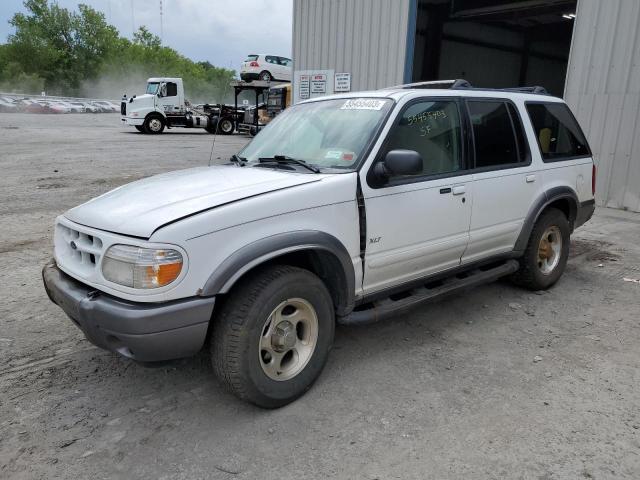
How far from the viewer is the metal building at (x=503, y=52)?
8.94 metres

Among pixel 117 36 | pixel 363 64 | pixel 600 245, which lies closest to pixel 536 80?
pixel 363 64

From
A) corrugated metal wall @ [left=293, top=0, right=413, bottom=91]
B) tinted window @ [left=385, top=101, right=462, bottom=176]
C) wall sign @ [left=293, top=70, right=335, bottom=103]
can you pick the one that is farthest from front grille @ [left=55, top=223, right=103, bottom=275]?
wall sign @ [left=293, top=70, right=335, bottom=103]

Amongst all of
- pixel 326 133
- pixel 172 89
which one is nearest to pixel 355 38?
pixel 326 133

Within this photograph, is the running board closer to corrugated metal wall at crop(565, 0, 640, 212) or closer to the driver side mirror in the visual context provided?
the driver side mirror

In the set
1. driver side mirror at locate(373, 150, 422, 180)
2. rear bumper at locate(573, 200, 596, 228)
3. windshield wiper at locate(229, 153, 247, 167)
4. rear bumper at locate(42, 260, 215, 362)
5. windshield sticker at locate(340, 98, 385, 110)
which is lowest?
rear bumper at locate(42, 260, 215, 362)

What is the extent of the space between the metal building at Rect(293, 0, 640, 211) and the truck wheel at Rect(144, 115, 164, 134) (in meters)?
13.0

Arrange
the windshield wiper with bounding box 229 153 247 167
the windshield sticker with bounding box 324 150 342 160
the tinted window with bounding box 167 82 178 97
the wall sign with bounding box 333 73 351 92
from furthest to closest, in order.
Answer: the tinted window with bounding box 167 82 178 97, the wall sign with bounding box 333 73 351 92, the windshield wiper with bounding box 229 153 247 167, the windshield sticker with bounding box 324 150 342 160

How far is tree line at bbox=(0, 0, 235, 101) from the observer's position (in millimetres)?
65250

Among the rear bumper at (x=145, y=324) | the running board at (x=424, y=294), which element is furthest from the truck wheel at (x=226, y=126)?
the rear bumper at (x=145, y=324)

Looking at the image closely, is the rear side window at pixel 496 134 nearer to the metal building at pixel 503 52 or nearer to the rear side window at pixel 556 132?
the rear side window at pixel 556 132

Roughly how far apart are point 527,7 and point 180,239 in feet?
56.4

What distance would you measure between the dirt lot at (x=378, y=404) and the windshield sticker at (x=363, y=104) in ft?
5.76

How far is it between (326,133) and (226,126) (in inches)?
996

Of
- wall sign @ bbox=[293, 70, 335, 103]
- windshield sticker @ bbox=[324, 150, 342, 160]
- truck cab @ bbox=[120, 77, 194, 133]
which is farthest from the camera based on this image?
truck cab @ bbox=[120, 77, 194, 133]
